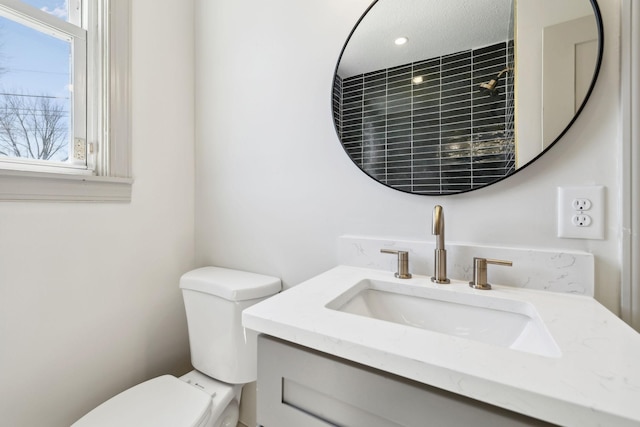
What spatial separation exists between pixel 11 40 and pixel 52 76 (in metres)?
0.13

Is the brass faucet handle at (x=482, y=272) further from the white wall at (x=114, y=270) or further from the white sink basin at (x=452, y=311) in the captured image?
the white wall at (x=114, y=270)

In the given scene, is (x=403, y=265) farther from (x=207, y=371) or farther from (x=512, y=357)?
(x=207, y=371)

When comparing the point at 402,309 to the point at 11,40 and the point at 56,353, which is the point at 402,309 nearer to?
the point at 56,353

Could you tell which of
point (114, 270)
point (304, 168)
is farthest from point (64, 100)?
point (304, 168)

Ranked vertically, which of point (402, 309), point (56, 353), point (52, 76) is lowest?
point (56, 353)

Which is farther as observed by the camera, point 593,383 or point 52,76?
point 52,76

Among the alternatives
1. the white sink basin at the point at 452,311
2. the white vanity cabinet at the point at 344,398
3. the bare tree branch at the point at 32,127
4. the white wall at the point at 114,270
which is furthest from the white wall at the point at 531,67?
the bare tree branch at the point at 32,127

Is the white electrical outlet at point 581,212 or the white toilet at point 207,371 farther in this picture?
the white toilet at point 207,371

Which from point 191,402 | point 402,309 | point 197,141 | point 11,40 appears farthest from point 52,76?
point 402,309

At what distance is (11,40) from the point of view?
91 cm

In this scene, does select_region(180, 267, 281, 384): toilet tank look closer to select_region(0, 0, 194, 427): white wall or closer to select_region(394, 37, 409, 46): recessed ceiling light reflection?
select_region(0, 0, 194, 427): white wall

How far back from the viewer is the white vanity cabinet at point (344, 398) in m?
0.38

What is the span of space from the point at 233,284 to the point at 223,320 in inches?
5.4

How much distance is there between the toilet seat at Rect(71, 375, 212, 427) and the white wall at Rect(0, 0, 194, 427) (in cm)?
22
